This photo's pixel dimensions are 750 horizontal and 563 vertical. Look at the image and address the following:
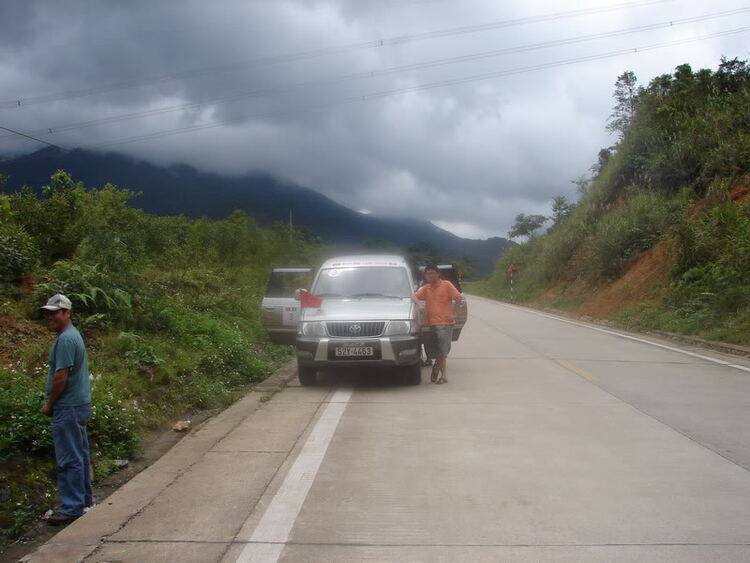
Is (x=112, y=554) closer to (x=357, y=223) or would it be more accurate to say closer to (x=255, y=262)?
(x=255, y=262)

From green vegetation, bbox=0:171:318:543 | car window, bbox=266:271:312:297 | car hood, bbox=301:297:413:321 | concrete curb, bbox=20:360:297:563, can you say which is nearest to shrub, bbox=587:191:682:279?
green vegetation, bbox=0:171:318:543

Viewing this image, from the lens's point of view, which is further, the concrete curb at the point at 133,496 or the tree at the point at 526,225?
the tree at the point at 526,225

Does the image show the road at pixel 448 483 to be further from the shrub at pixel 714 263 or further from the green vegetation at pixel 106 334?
the shrub at pixel 714 263

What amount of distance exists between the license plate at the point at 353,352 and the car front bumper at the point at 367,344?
50 millimetres

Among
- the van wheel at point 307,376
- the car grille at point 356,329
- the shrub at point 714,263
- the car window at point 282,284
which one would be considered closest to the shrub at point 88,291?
the van wheel at point 307,376

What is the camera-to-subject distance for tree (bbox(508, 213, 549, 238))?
8856 centimetres

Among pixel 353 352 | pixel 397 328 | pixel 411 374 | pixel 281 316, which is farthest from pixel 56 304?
pixel 281 316

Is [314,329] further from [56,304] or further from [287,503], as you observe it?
[56,304]

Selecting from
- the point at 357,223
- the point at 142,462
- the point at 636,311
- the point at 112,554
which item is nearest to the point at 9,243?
the point at 142,462

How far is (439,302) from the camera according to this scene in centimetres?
1046

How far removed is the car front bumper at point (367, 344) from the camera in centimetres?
951

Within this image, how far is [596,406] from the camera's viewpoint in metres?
8.44

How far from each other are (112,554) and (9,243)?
8122 millimetres

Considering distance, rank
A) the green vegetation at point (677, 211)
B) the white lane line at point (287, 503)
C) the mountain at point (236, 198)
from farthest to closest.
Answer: the mountain at point (236, 198), the green vegetation at point (677, 211), the white lane line at point (287, 503)
